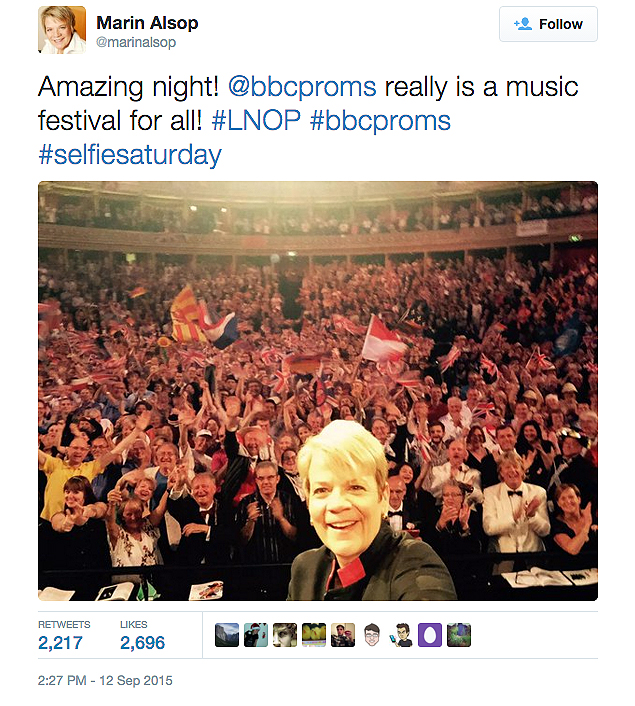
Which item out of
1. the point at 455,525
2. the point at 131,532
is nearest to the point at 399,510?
the point at 455,525

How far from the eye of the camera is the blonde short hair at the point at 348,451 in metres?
4.00

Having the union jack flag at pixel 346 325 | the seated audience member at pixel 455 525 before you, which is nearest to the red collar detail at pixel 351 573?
the seated audience member at pixel 455 525

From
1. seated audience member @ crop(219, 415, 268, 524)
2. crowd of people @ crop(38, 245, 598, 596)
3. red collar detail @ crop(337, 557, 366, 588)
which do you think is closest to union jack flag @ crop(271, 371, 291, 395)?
crowd of people @ crop(38, 245, 598, 596)
